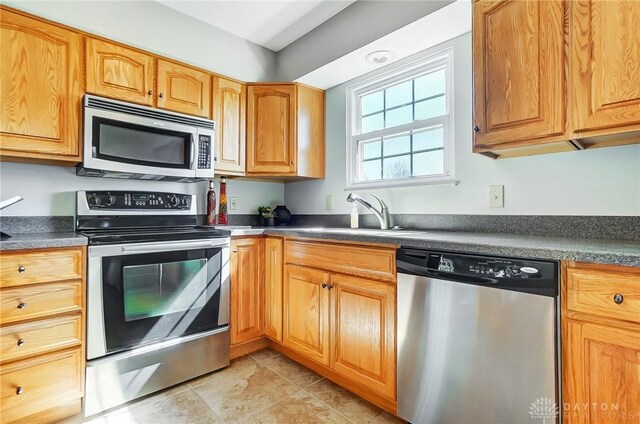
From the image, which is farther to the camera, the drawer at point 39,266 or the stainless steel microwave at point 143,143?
the stainless steel microwave at point 143,143

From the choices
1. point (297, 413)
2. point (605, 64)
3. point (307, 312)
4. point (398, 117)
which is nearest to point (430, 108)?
point (398, 117)

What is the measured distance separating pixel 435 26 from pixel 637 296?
1.62m

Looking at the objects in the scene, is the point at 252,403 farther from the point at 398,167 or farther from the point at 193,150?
the point at 398,167

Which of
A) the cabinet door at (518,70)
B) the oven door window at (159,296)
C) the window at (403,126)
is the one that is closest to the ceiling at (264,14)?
the window at (403,126)

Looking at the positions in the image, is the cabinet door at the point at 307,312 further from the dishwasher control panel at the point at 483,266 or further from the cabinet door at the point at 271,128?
the cabinet door at the point at 271,128

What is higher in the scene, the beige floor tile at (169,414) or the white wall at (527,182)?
the white wall at (527,182)

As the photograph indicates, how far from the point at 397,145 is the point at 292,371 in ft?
5.74

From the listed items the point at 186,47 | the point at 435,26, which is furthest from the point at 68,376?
the point at 435,26

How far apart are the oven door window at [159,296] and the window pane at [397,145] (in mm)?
1445

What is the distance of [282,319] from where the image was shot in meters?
2.20

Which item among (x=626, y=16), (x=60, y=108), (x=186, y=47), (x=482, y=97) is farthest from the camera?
(x=186, y=47)

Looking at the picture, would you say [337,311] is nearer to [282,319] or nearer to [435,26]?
[282,319]

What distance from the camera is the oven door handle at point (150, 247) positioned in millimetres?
1661

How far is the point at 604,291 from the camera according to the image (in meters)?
0.98
